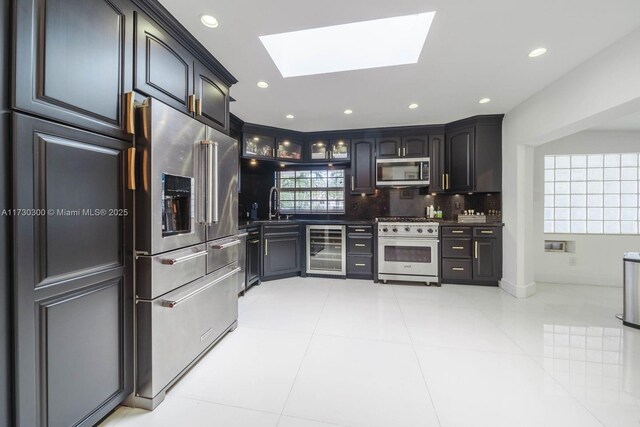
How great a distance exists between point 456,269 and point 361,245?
1.43 m

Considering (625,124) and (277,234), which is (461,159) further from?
(277,234)

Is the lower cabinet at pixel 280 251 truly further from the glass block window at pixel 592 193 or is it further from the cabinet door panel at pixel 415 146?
the glass block window at pixel 592 193

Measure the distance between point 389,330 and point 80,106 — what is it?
8.57ft

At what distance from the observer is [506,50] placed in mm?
2023

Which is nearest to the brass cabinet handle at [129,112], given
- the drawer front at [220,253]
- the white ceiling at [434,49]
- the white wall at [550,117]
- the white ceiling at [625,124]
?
the white ceiling at [434,49]

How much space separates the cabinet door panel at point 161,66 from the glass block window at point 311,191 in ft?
9.29

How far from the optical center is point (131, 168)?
1332 millimetres

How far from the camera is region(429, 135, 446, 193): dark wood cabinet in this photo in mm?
3930

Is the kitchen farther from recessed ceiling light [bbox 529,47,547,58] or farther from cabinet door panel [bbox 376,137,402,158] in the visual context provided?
cabinet door panel [bbox 376,137,402,158]

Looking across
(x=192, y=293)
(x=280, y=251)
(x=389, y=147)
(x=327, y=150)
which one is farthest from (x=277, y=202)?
(x=192, y=293)

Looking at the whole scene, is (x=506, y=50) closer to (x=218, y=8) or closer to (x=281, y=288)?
(x=218, y=8)

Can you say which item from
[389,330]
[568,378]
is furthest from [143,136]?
[568,378]

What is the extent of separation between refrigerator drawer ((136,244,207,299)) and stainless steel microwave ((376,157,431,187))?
10.4ft

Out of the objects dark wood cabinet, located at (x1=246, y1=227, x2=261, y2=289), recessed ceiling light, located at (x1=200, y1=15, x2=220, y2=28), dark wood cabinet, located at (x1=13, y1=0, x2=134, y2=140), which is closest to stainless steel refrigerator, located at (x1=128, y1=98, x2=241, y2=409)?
dark wood cabinet, located at (x1=13, y1=0, x2=134, y2=140)
